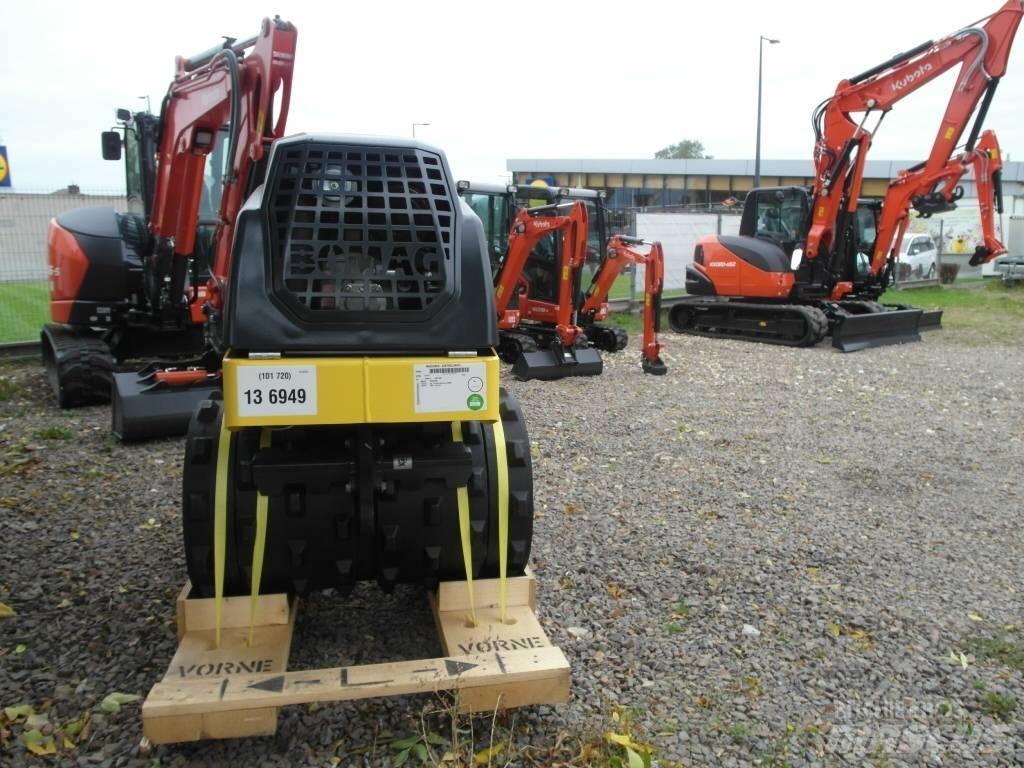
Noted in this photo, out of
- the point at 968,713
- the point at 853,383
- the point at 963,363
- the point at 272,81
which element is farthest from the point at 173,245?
the point at 963,363

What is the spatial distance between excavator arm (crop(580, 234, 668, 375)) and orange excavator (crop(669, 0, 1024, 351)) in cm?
385

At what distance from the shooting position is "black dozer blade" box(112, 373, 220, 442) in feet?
20.6

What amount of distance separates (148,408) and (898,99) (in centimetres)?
1150

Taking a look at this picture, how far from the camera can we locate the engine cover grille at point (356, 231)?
8.80ft

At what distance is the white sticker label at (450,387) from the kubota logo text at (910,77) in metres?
12.2

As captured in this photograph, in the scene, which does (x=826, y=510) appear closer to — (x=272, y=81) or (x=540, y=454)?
(x=540, y=454)

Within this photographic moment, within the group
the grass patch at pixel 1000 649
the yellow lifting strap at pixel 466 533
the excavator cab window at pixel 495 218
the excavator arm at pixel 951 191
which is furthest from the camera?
the excavator arm at pixel 951 191

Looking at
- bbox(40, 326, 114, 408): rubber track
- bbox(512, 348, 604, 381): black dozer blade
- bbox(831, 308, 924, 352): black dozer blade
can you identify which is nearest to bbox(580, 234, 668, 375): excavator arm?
bbox(512, 348, 604, 381): black dozer blade

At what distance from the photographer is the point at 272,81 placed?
16.8 feet


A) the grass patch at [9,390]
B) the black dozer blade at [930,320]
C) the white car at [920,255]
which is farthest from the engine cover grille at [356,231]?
the white car at [920,255]

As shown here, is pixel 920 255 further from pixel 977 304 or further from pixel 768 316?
pixel 768 316

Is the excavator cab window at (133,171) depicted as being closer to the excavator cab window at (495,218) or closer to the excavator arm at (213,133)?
the excavator arm at (213,133)

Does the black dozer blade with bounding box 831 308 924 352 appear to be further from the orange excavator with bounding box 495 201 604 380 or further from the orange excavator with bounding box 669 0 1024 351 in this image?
the orange excavator with bounding box 495 201 604 380

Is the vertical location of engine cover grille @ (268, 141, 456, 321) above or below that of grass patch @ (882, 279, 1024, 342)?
above
